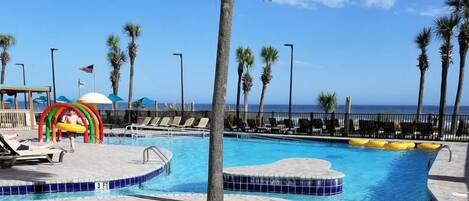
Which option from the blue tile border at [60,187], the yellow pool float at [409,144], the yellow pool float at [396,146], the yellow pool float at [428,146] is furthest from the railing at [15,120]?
the yellow pool float at [428,146]

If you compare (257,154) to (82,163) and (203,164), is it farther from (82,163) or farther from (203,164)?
(82,163)

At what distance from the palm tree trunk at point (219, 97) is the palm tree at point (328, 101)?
22661 mm

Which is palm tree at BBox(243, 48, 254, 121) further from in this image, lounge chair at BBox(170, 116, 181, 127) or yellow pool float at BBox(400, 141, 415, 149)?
yellow pool float at BBox(400, 141, 415, 149)

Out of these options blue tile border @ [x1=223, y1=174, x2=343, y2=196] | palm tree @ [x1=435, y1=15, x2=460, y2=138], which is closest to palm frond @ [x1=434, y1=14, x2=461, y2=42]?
palm tree @ [x1=435, y1=15, x2=460, y2=138]

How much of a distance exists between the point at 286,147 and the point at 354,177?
6924 mm

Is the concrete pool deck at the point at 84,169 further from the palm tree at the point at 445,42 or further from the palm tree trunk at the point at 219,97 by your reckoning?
the palm tree at the point at 445,42

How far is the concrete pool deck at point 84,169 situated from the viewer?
8534 millimetres

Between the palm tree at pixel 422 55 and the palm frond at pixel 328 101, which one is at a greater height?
the palm tree at pixel 422 55

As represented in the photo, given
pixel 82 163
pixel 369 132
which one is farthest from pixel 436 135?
pixel 82 163

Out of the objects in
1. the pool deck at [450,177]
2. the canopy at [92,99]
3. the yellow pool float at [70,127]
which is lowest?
the pool deck at [450,177]

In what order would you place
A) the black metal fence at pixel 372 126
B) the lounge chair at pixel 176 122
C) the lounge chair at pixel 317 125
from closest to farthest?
the black metal fence at pixel 372 126 < the lounge chair at pixel 317 125 < the lounge chair at pixel 176 122

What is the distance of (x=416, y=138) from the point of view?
19.0 meters

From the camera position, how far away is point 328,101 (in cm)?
2753

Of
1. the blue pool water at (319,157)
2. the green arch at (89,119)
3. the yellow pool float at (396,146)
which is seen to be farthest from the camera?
the yellow pool float at (396,146)
